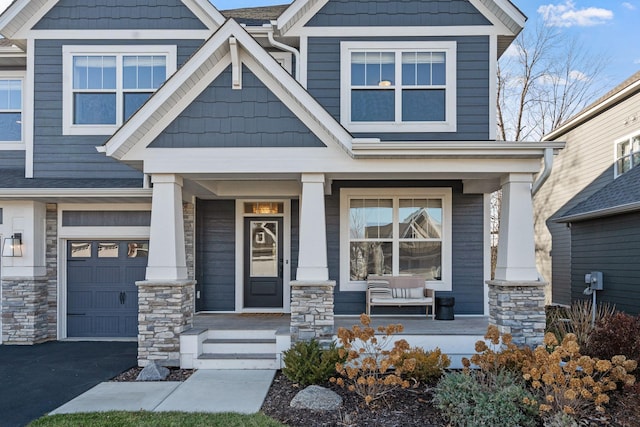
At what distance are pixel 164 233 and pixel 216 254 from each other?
8.21 feet

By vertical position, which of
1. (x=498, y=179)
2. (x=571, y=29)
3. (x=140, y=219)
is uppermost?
(x=571, y=29)

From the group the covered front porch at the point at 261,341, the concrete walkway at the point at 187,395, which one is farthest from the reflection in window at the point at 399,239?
the concrete walkway at the point at 187,395

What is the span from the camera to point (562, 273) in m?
15.1

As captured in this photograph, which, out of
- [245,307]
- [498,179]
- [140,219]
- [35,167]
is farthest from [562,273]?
[35,167]

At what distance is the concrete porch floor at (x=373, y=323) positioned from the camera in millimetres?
7156

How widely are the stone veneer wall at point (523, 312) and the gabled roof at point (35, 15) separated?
6886 mm

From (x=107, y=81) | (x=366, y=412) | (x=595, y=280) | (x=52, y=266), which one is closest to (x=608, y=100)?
(x=595, y=280)

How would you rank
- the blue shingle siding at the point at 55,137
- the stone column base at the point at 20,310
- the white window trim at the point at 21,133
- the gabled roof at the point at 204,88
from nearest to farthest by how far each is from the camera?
1. the gabled roof at the point at 204,88
2. the stone column base at the point at 20,310
3. the blue shingle siding at the point at 55,137
4. the white window trim at the point at 21,133

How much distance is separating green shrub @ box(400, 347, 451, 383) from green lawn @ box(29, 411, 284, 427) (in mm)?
1908

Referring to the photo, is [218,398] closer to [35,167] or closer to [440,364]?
[440,364]

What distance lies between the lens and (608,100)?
12.2 m

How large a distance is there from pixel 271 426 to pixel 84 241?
19.8ft

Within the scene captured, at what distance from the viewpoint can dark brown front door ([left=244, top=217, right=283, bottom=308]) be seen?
9.39 metres

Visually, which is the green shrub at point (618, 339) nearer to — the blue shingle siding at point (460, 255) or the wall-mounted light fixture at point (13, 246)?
the blue shingle siding at point (460, 255)
